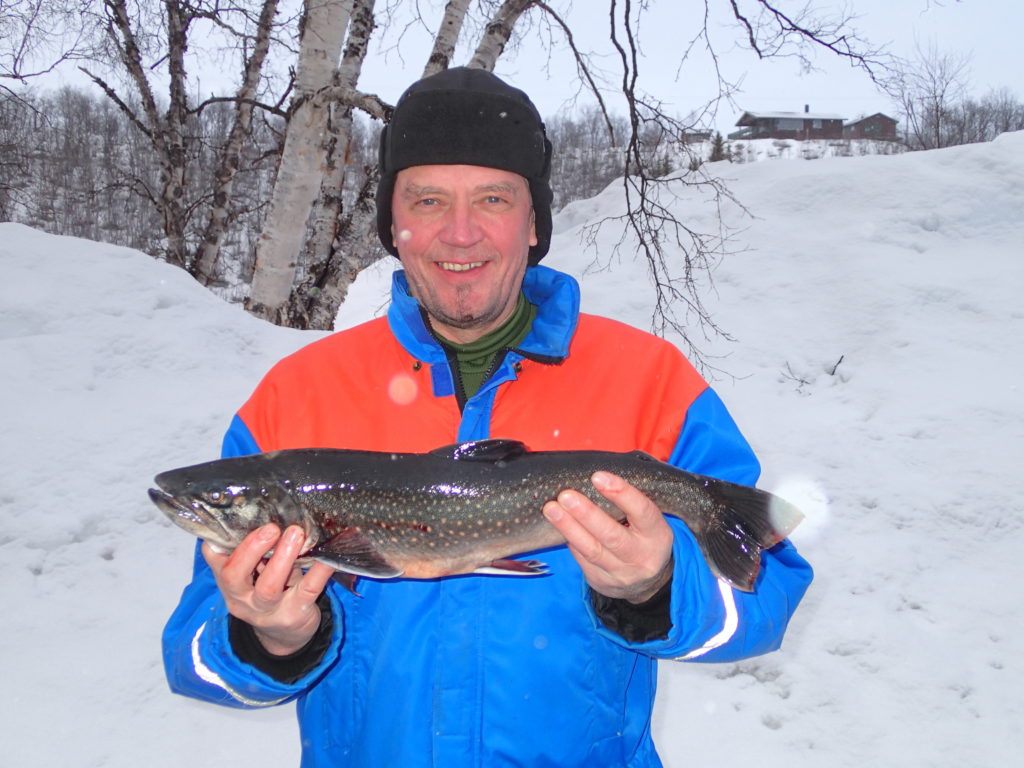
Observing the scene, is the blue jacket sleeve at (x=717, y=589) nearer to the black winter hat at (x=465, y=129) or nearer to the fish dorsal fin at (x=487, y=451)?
the fish dorsal fin at (x=487, y=451)

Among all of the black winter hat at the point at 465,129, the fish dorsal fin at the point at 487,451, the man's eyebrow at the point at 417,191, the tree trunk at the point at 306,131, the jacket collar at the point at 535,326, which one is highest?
the tree trunk at the point at 306,131

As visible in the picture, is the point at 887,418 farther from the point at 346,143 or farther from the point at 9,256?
the point at 9,256

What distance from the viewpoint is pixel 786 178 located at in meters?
14.6

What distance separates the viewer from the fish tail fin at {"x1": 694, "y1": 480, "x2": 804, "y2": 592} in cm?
228

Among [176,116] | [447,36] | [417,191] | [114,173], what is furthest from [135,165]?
[417,191]

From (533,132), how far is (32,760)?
463cm

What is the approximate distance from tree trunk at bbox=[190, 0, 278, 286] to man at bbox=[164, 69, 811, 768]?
10534 millimetres

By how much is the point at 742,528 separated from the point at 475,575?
3.20ft

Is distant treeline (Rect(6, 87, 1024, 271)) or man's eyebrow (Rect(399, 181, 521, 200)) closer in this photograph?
man's eyebrow (Rect(399, 181, 521, 200))

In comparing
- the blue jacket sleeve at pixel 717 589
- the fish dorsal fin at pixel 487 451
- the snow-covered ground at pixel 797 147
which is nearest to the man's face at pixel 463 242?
the fish dorsal fin at pixel 487 451

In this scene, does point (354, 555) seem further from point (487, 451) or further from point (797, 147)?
point (797, 147)

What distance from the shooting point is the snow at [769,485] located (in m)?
4.42

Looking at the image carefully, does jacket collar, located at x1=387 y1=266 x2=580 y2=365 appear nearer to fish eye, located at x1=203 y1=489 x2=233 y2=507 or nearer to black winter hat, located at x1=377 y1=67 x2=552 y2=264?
black winter hat, located at x1=377 y1=67 x2=552 y2=264

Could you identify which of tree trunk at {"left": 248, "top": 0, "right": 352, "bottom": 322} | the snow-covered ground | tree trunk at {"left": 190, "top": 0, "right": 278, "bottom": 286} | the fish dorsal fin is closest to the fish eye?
the fish dorsal fin
